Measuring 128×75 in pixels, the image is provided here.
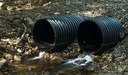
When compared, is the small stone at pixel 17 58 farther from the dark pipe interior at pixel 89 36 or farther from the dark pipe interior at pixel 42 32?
the dark pipe interior at pixel 89 36

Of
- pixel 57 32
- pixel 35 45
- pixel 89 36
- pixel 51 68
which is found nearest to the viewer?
pixel 51 68

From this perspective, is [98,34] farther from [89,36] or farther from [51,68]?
[51,68]

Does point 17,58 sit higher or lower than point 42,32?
lower

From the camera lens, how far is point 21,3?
12914 mm

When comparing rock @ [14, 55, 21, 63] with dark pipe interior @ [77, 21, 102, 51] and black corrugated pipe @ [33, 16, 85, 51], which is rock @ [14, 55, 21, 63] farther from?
dark pipe interior @ [77, 21, 102, 51]

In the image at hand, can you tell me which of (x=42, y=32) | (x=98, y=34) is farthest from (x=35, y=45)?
(x=98, y=34)

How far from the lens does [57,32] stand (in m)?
8.87

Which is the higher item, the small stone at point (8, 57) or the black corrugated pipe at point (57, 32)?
the black corrugated pipe at point (57, 32)

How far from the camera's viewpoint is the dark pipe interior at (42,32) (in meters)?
9.77

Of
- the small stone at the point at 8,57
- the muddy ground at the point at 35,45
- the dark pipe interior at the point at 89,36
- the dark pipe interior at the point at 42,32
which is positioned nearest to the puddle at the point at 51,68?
the muddy ground at the point at 35,45

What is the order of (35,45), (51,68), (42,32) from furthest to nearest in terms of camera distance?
1. (42,32)
2. (35,45)
3. (51,68)

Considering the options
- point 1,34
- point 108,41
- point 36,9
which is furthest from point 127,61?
point 36,9

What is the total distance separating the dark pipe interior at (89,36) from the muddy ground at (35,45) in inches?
11.2

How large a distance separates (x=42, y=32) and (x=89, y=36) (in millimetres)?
1387
